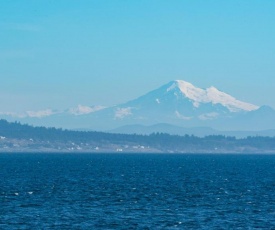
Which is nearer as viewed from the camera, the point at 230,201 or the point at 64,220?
the point at 64,220

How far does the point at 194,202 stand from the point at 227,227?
19.8 m

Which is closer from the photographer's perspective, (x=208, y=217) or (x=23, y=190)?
(x=208, y=217)

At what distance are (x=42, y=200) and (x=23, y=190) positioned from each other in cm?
1438

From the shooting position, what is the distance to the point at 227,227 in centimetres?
6888

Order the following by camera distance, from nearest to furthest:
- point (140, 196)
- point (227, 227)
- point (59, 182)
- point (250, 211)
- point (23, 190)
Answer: point (227, 227), point (250, 211), point (140, 196), point (23, 190), point (59, 182)

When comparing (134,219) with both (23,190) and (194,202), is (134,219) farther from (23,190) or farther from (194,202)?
(23,190)

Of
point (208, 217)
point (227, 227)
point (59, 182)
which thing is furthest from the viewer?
point (59, 182)

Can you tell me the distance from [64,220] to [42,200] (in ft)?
58.2

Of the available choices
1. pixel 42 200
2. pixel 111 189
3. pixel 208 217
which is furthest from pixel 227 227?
pixel 111 189

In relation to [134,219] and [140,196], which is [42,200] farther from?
[134,219]

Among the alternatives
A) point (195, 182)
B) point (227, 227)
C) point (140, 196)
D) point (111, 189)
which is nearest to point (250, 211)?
point (227, 227)

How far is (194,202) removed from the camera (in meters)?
88.6

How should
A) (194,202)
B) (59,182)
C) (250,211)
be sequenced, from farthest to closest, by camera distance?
(59,182) < (194,202) < (250,211)

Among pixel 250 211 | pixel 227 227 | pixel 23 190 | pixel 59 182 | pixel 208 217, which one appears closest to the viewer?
pixel 227 227
